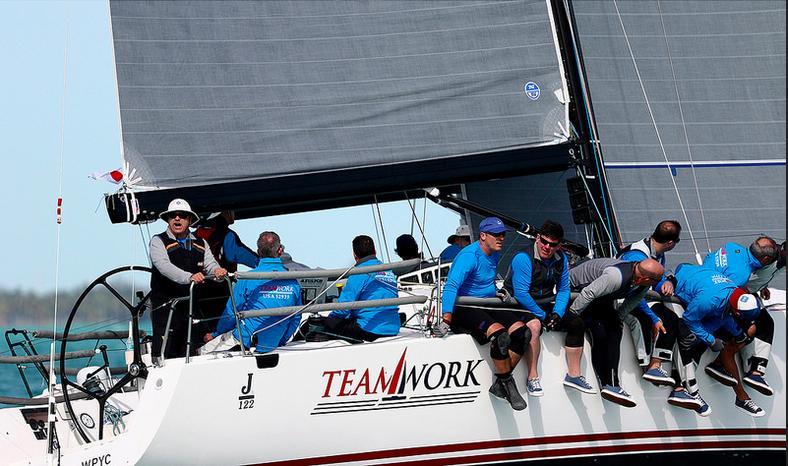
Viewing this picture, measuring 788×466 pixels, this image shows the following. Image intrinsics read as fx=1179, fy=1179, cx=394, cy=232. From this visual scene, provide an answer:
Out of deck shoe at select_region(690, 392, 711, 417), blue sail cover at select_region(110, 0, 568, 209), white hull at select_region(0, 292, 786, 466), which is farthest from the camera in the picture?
blue sail cover at select_region(110, 0, 568, 209)

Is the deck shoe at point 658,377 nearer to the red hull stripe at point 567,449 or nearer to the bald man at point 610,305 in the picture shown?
the bald man at point 610,305

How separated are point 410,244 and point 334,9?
1694 millimetres

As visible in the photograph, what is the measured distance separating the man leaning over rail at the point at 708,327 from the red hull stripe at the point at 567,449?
0.56ft

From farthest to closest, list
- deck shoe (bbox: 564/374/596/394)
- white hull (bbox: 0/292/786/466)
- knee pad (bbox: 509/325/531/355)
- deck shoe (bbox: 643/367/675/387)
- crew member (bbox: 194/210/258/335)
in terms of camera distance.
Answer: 1. crew member (bbox: 194/210/258/335)
2. deck shoe (bbox: 643/367/675/387)
3. deck shoe (bbox: 564/374/596/394)
4. knee pad (bbox: 509/325/531/355)
5. white hull (bbox: 0/292/786/466)

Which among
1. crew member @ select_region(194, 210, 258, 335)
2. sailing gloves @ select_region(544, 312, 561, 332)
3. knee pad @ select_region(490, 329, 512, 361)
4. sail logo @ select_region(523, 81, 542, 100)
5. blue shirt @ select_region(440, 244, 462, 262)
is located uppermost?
sail logo @ select_region(523, 81, 542, 100)

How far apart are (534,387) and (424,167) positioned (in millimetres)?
1697

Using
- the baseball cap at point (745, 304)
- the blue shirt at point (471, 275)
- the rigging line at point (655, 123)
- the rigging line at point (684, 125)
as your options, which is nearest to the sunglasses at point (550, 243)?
the blue shirt at point (471, 275)

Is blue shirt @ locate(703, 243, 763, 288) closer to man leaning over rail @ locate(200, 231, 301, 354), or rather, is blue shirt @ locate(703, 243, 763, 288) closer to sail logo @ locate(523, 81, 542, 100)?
sail logo @ locate(523, 81, 542, 100)

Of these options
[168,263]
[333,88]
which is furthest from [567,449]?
[333,88]

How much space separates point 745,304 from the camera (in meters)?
6.92

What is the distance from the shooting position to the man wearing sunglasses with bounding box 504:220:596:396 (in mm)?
6719

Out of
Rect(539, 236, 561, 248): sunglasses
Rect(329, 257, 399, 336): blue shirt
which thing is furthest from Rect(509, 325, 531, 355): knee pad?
Rect(329, 257, 399, 336): blue shirt

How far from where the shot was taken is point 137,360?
6.88 metres

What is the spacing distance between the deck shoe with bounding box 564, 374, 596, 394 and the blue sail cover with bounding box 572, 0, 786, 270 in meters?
2.33
